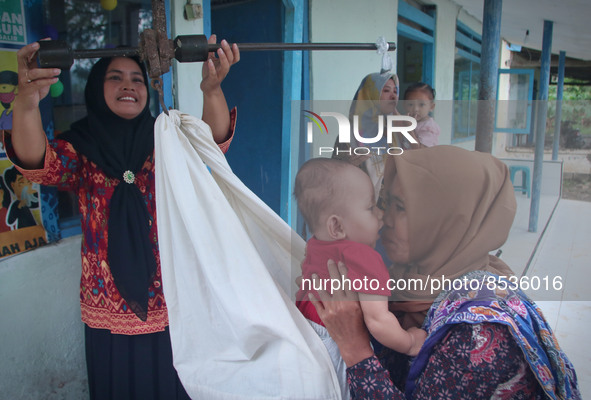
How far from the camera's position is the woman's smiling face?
1766mm

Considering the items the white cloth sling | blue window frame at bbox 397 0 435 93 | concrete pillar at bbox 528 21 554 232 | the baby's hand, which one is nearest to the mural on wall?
the white cloth sling

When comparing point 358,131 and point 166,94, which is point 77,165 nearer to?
point 166,94

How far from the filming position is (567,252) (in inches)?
78.9

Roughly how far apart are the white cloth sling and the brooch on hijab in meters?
0.37

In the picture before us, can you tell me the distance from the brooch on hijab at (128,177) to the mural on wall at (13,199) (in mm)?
564

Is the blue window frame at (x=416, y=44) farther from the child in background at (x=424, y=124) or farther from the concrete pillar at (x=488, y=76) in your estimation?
the child in background at (x=424, y=124)

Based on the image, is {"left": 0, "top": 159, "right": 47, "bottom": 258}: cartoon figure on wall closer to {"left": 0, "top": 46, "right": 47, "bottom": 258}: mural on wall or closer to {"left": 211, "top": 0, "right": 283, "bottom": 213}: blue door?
{"left": 0, "top": 46, "right": 47, "bottom": 258}: mural on wall

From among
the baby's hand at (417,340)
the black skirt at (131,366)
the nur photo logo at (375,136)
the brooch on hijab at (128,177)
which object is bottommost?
the black skirt at (131,366)

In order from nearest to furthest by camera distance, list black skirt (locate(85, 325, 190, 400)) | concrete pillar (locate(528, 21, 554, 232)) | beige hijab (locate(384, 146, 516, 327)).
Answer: beige hijab (locate(384, 146, 516, 327)) < black skirt (locate(85, 325, 190, 400)) < concrete pillar (locate(528, 21, 554, 232))

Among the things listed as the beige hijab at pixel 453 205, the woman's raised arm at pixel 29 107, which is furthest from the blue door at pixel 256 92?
the beige hijab at pixel 453 205

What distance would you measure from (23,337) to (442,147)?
1830 mm

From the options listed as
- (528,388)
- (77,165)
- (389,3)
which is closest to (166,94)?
(77,165)

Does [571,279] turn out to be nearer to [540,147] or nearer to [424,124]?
[424,124]

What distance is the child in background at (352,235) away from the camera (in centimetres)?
113
